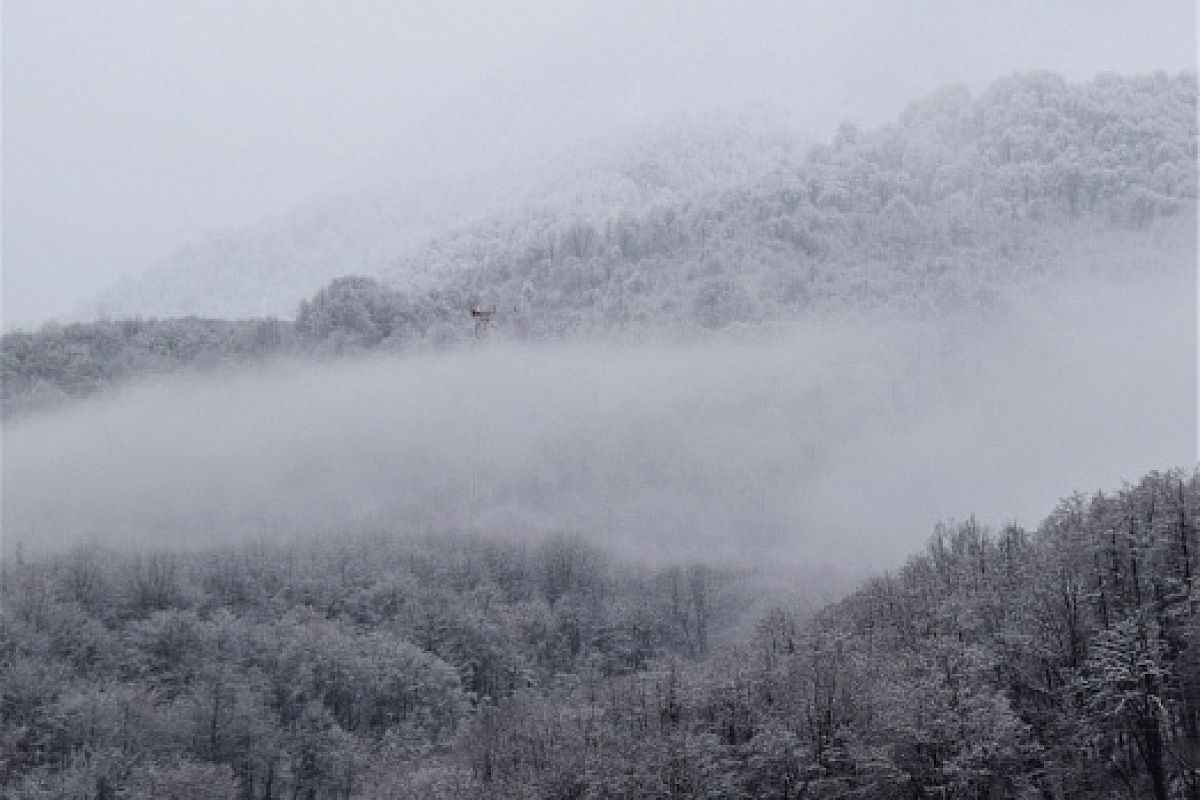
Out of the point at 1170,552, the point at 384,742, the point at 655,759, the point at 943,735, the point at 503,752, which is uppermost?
the point at 1170,552

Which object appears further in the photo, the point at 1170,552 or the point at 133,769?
the point at 133,769

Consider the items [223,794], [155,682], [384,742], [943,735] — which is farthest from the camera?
[155,682]

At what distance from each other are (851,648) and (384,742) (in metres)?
86.5

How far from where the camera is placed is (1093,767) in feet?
247

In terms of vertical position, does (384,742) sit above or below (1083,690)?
below

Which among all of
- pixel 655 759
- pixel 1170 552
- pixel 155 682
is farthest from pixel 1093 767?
pixel 155 682

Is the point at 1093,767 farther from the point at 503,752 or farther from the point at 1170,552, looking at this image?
the point at 503,752

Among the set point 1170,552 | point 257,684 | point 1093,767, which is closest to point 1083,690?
point 1093,767

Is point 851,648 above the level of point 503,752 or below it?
above

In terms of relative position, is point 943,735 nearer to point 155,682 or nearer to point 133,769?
point 133,769

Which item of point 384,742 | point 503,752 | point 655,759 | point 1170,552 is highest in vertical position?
point 1170,552

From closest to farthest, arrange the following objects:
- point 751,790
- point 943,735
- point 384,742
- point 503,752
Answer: point 943,735 < point 751,790 < point 503,752 < point 384,742

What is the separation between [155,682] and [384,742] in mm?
41691

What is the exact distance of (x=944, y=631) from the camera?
100 m
